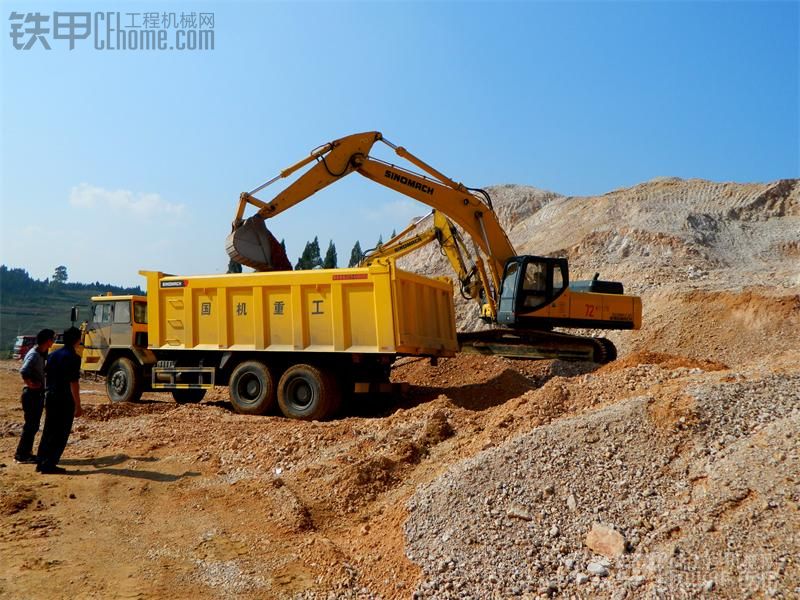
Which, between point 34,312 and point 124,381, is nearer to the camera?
point 124,381

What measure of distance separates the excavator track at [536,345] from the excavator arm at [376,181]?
3.11 feet

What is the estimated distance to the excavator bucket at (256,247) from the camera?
40.2ft

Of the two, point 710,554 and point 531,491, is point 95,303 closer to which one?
point 531,491

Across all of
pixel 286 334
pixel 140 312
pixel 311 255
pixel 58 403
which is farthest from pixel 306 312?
pixel 311 255

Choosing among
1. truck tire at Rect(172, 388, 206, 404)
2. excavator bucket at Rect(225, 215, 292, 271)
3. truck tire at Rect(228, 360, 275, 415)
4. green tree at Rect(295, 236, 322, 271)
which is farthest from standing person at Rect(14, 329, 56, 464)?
green tree at Rect(295, 236, 322, 271)

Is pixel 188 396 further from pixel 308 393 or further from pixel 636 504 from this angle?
pixel 636 504

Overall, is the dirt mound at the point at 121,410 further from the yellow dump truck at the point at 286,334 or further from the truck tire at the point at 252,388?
the truck tire at the point at 252,388

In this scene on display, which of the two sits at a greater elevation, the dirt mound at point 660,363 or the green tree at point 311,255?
the green tree at point 311,255

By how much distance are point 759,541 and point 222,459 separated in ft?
18.8

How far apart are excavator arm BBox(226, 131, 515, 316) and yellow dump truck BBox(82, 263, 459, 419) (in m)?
1.34

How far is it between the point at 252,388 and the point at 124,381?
11.3 feet

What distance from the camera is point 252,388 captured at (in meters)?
11.4

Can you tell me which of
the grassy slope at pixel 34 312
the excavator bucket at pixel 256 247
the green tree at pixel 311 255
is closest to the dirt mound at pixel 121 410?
the excavator bucket at pixel 256 247

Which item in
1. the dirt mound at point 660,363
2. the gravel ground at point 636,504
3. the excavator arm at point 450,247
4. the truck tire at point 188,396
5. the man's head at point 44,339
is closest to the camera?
the gravel ground at point 636,504
